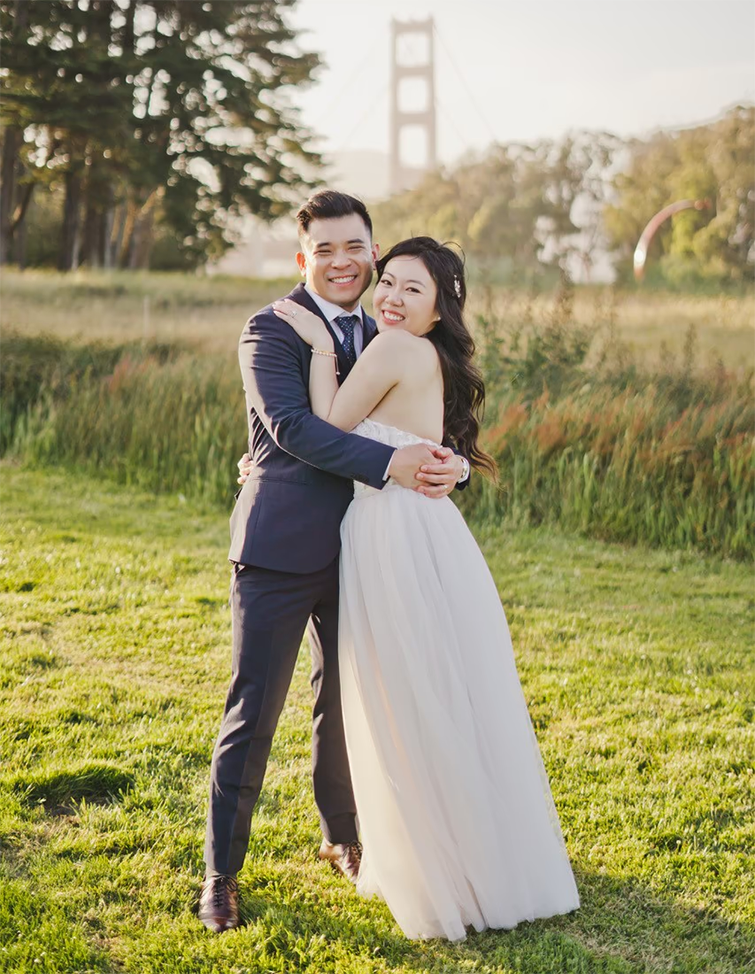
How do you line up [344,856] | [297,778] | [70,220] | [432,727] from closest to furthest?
[432,727] < [344,856] < [297,778] < [70,220]

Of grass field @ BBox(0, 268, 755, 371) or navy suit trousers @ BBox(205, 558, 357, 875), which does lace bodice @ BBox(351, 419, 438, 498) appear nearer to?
navy suit trousers @ BBox(205, 558, 357, 875)

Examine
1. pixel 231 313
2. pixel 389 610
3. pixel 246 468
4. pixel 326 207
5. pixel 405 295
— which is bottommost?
pixel 389 610

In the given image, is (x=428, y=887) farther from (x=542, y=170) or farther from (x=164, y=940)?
(x=542, y=170)

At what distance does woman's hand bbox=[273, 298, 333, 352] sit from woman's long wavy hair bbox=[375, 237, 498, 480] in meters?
0.20

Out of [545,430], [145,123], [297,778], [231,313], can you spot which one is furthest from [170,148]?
[297,778]

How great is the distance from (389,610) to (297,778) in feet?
3.52

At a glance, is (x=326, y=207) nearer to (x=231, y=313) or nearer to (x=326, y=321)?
(x=326, y=321)

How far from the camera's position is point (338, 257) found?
219 centimetres

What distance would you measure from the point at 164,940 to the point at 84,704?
137cm

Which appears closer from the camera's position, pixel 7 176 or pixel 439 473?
pixel 439 473

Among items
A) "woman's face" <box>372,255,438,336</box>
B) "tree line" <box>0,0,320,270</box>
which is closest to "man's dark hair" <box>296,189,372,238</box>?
"woman's face" <box>372,255,438,336</box>

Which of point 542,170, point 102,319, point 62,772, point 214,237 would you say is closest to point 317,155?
point 214,237

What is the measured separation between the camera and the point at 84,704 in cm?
344

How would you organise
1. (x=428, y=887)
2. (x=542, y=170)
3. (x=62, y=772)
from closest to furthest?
1. (x=428, y=887)
2. (x=62, y=772)
3. (x=542, y=170)
